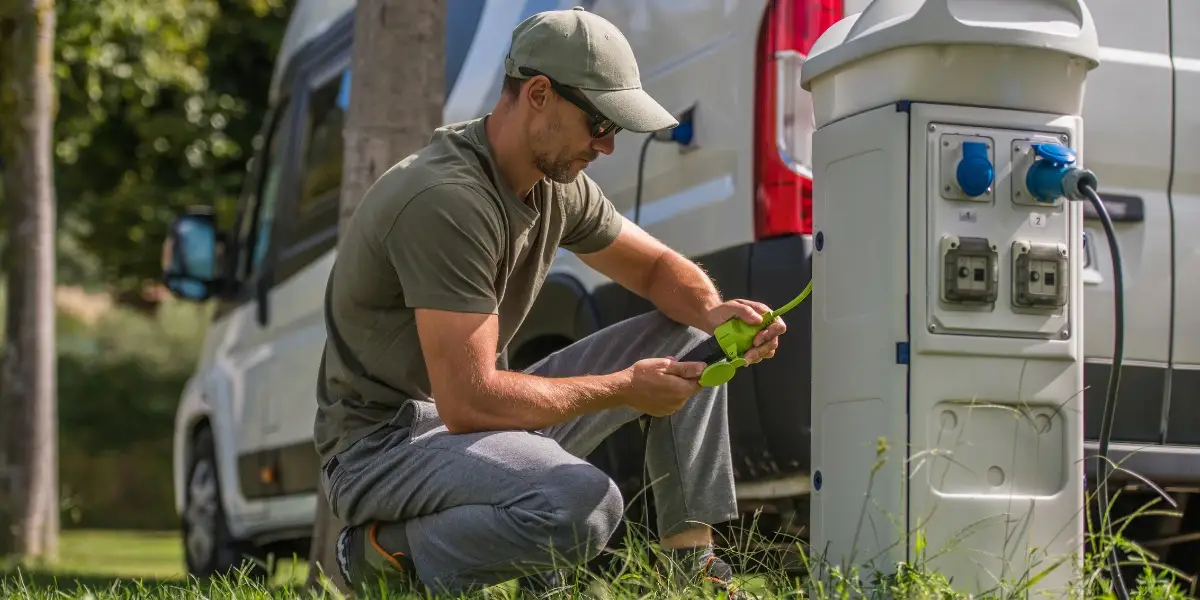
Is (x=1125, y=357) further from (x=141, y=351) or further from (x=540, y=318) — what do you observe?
(x=141, y=351)

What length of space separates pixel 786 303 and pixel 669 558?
2.17 ft

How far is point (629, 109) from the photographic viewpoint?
11.4ft

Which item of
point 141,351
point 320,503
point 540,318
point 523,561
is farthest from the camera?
point 141,351

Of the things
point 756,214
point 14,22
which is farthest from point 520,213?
point 14,22

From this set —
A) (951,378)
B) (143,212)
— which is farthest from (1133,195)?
(143,212)

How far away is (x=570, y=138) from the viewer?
3523 millimetres

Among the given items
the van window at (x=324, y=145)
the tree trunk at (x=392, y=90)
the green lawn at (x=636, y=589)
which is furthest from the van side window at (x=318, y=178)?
the green lawn at (x=636, y=589)

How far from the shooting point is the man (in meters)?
3.42

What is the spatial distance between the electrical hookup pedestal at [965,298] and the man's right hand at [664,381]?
0.35 m

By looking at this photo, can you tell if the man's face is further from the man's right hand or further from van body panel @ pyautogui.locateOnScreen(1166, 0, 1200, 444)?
van body panel @ pyautogui.locateOnScreen(1166, 0, 1200, 444)

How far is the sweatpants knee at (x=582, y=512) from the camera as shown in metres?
3.40

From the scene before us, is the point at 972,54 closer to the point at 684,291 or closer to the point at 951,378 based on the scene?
the point at 951,378

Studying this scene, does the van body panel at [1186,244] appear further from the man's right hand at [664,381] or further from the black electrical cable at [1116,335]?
the man's right hand at [664,381]

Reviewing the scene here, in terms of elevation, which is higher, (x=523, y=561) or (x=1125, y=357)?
(x=1125, y=357)
